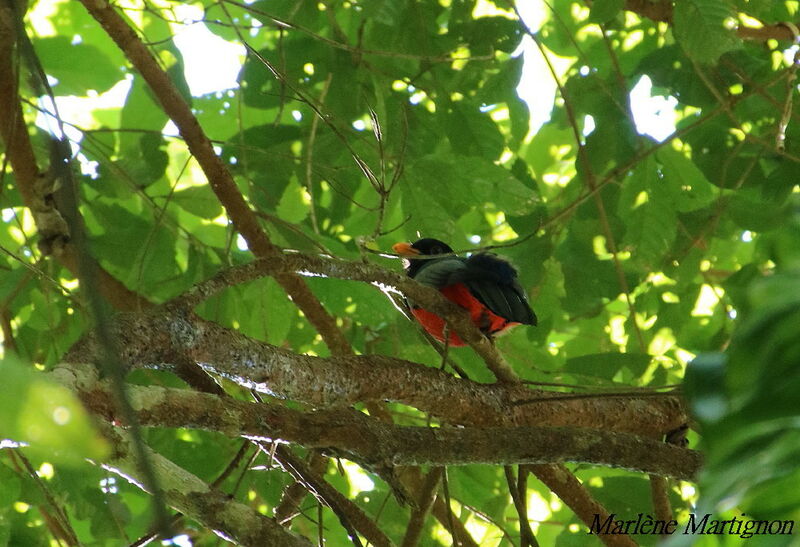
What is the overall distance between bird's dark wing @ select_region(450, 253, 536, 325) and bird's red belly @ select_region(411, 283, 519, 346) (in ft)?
0.17

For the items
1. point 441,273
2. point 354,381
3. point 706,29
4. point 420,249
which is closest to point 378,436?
point 354,381

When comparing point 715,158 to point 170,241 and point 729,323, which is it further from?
point 170,241

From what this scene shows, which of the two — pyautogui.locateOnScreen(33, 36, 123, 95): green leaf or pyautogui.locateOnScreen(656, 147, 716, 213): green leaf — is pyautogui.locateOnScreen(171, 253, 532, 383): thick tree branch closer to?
pyautogui.locateOnScreen(656, 147, 716, 213): green leaf

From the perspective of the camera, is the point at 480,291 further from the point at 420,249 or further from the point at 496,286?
the point at 420,249

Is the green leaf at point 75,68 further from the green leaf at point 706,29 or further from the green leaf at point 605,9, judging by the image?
the green leaf at point 706,29

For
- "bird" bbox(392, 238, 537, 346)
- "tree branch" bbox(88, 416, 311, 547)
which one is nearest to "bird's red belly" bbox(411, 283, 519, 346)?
"bird" bbox(392, 238, 537, 346)

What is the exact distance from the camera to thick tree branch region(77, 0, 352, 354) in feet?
9.74

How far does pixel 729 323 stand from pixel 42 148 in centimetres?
280

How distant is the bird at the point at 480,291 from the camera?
11.3 feet

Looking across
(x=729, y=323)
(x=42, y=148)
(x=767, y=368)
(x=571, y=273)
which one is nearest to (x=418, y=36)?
(x=571, y=273)

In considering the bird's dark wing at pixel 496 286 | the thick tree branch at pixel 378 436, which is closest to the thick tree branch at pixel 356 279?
the thick tree branch at pixel 378 436

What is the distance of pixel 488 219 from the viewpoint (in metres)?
4.77

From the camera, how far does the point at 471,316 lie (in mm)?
3592

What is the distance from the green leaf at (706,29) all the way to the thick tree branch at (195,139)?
1.50m
